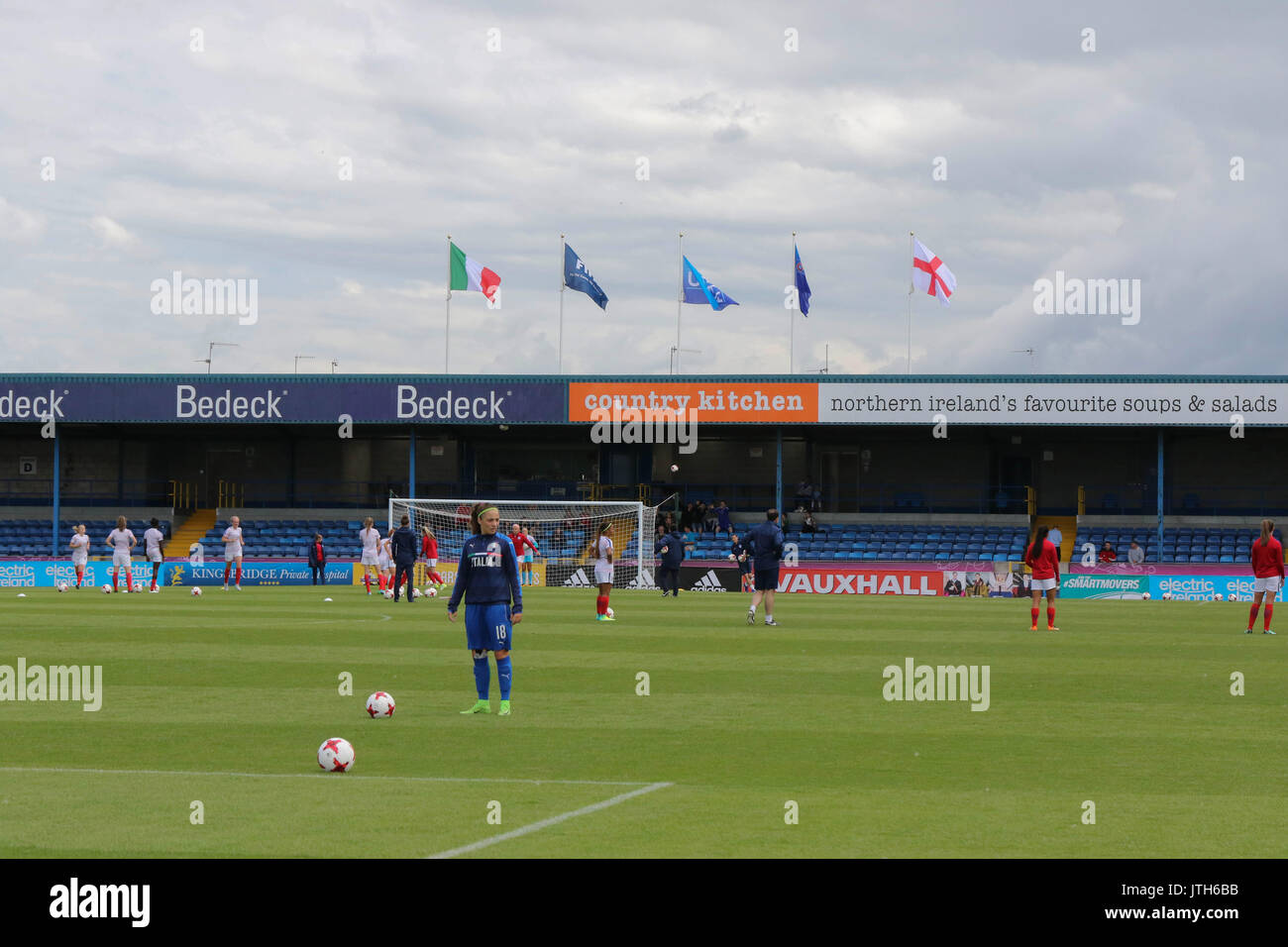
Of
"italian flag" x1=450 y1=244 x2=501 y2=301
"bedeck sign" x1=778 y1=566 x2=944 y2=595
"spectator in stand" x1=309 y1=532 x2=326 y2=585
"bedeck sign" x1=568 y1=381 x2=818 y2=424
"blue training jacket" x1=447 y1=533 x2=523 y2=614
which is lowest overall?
"bedeck sign" x1=778 y1=566 x2=944 y2=595

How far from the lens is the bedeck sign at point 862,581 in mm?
45156

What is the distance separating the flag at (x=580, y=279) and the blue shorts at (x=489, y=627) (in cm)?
3940

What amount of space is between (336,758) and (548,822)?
2.66 meters

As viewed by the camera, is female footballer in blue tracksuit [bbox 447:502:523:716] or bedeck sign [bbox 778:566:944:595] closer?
female footballer in blue tracksuit [bbox 447:502:523:716]

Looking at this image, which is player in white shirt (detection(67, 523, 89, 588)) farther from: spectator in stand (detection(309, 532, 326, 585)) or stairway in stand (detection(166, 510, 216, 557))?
stairway in stand (detection(166, 510, 216, 557))

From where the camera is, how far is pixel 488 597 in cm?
1461

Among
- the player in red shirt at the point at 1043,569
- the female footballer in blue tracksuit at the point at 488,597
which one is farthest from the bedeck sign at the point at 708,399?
the female footballer in blue tracksuit at the point at 488,597

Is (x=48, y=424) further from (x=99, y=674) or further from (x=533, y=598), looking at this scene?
(x=99, y=674)

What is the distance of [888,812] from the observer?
969 centimetres

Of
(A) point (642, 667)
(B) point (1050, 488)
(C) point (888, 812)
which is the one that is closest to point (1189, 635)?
(A) point (642, 667)

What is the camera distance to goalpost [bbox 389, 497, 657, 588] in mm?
48719

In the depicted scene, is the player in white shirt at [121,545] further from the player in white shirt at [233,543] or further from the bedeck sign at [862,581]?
the bedeck sign at [862,581]

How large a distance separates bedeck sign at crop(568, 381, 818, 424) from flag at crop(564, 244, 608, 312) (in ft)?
12.5

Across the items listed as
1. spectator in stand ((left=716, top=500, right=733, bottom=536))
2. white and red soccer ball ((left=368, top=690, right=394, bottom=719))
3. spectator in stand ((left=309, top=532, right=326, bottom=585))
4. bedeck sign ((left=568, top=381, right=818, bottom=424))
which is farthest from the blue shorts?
bedeck sign ((left=568, top=381, right=818, bottom=424))
